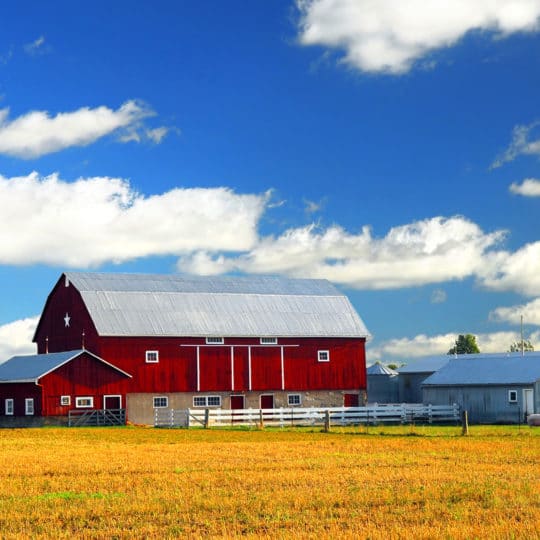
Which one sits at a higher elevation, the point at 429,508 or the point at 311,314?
the point at 311,314

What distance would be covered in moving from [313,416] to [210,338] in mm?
12325

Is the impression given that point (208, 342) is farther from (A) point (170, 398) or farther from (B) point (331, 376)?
(B) point (331, 376)

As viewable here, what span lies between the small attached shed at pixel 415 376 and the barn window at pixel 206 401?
72.1 feet

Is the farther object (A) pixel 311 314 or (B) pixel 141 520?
(A) pixel 311 314

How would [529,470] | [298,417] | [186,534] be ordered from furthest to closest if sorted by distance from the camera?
[298,417] < [529,470] < [186,534]

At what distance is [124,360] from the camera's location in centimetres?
6569

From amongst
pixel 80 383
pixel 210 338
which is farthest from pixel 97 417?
pixel 210 338

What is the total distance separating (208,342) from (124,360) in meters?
6.35

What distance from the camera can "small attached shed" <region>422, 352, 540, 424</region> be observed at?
6275 cm

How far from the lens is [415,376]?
8619 cm

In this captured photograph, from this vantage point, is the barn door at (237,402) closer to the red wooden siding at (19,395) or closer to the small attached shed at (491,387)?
the small attached shed at (491,387)

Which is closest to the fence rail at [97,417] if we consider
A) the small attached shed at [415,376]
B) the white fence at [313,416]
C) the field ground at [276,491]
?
the white fence at [313,416]

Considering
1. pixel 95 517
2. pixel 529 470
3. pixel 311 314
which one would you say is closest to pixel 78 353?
pixel 311 314

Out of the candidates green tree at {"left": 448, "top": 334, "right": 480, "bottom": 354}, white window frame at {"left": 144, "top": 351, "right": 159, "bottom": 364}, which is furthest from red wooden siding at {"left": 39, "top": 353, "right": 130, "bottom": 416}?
green tree at {"left": 448, "top": 334, "right": 480, "bottom": 354}
